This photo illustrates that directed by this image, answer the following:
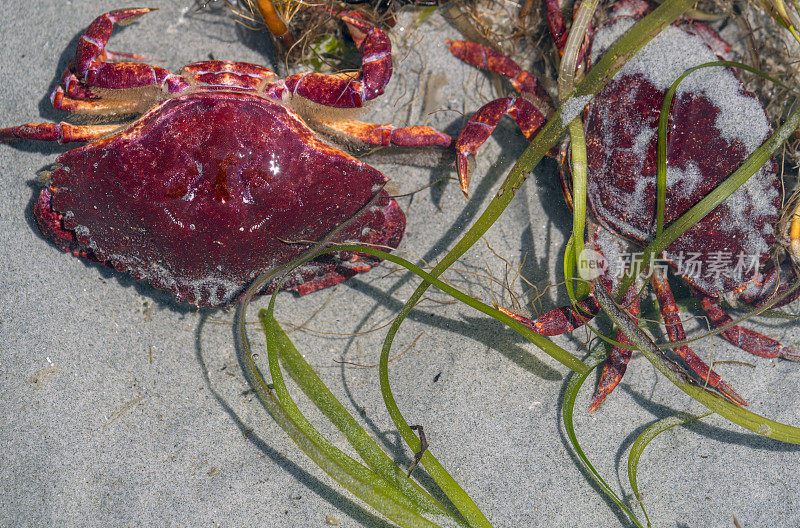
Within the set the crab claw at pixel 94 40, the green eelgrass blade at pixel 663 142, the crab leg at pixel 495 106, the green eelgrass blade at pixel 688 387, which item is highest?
the green eelgrass blade at pixel 663 142

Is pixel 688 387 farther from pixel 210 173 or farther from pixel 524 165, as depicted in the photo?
pixel 210 173

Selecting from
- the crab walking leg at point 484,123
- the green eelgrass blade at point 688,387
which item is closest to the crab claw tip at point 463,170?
the crab walking leg at point 484,123

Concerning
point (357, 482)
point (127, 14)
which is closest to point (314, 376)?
point (357, 482)

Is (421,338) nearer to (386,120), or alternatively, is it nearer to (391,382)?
(391,382)

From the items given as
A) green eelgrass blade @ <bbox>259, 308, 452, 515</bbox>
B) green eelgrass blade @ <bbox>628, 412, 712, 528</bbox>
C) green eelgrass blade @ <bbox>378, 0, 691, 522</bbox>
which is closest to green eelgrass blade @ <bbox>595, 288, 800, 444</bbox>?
green eelgrass blade @ <bbox>628, 412, 712, 528</bbox>

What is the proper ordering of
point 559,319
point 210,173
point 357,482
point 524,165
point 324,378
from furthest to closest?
point 324,378, point 559,319, point 524,165, point 357,482, point 210,173

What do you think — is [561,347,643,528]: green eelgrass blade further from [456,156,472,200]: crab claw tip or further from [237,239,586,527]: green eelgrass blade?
[456,156,472,200]: crab claw tip

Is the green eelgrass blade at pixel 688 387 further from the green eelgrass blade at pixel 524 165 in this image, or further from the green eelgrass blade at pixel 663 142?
the green eelgrass blade at pixel 524 165
